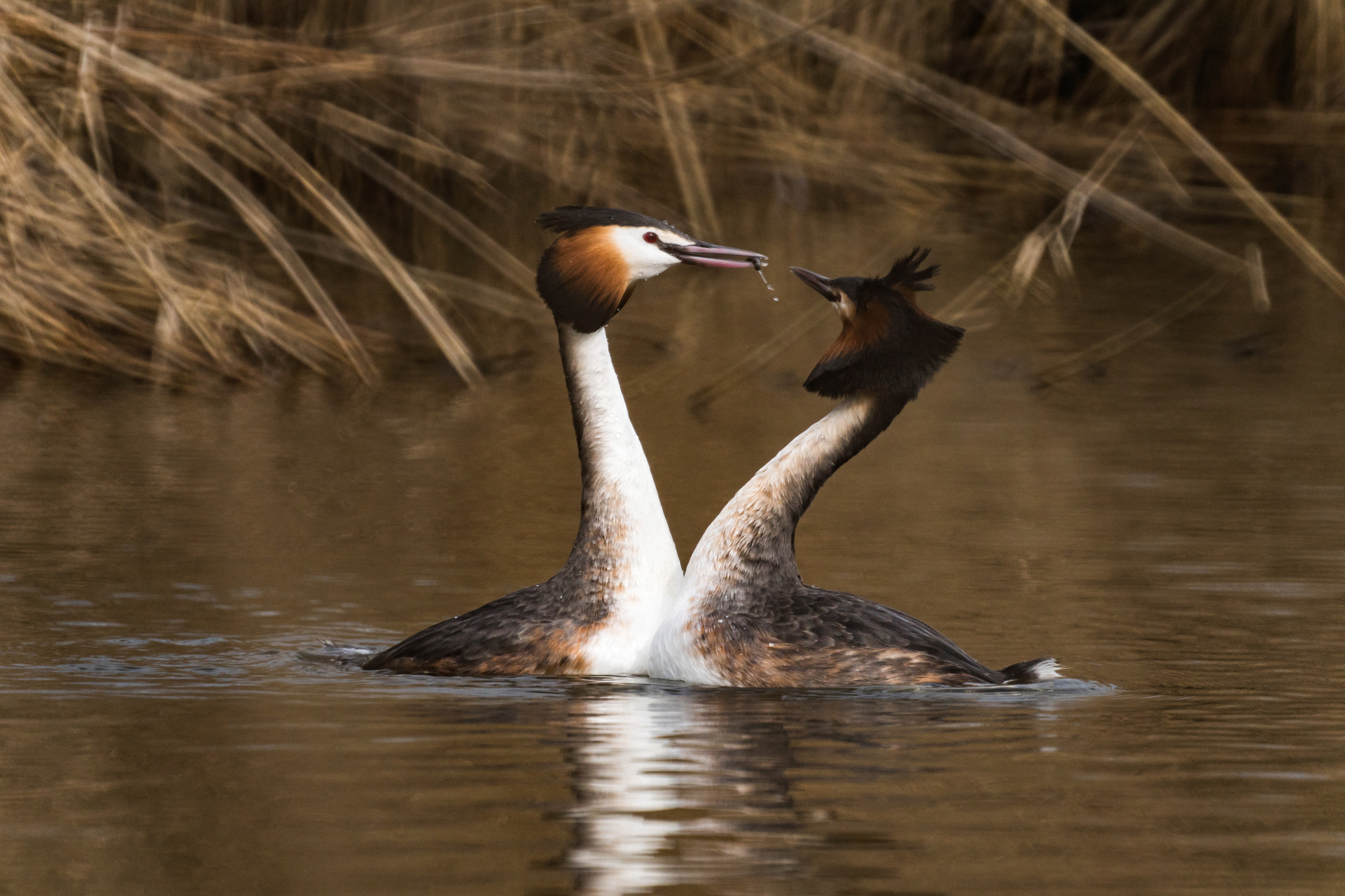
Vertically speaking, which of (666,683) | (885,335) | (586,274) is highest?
(586,274)

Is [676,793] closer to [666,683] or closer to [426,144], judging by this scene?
[666,683]

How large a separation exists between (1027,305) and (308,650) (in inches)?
415

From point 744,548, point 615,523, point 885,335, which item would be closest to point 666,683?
point 744,548

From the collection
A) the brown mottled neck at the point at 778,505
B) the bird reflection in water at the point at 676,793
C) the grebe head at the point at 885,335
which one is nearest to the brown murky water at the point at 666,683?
the bird reflection in water at the point at 676,793


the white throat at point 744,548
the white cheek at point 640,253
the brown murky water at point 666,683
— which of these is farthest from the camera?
the white cheek at point 640,253

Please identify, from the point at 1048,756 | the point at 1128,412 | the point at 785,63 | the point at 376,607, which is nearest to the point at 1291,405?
the point at 1128,412

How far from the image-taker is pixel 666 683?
6.42m

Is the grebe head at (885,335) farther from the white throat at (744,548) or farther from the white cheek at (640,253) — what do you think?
the white cheek at (640,253)

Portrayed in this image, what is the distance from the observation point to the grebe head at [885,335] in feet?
21.6

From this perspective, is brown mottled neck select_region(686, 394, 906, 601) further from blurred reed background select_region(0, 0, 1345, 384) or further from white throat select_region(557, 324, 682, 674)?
blurred reed background select_region(0, 0, 1345, 384)

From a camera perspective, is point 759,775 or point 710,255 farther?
point 710,255

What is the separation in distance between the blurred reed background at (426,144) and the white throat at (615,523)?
138cm

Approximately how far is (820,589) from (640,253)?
1096 millimetres

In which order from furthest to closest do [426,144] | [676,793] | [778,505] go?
1. [426,144]
2. [778,505]
3. [676,793]
